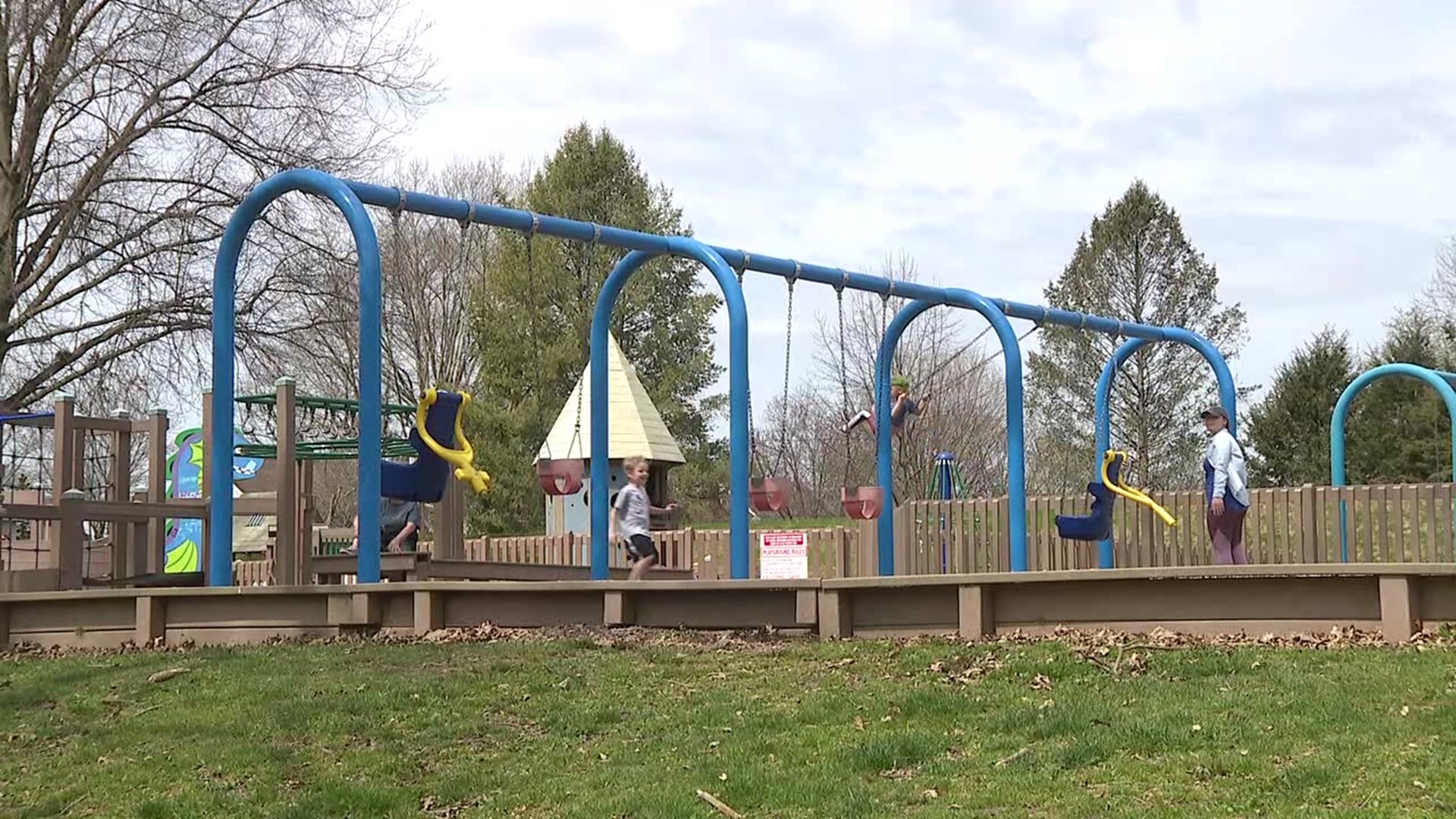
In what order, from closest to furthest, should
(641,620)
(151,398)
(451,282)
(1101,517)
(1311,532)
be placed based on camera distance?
1. (641,620)
2. (1101,517)
3. (1311,532)
4. (151,398)
5. (451,282)

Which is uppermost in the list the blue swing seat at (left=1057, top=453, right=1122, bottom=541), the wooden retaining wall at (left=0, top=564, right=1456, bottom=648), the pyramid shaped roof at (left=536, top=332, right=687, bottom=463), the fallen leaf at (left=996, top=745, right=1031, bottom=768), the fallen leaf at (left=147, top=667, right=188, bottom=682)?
the pyramid shaped roof at (left=536, top=332, right=687, bottom=463)

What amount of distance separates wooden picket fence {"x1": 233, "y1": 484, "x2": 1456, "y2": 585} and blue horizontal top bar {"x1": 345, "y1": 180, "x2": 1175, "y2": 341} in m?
2.16

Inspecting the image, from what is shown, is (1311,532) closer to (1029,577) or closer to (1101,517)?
(1101,517)

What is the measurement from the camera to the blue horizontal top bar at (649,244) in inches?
517

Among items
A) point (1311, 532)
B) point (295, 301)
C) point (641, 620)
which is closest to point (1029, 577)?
point (641, 620)

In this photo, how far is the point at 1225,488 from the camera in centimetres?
1406

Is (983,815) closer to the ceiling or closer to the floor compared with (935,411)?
closer to the floor

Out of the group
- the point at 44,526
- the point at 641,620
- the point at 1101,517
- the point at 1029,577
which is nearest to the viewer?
the point at 1029,577

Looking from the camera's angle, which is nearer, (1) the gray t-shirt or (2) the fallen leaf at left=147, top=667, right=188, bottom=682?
(2) the fallen leaf at left=147, top=667, right=188, bottom=682

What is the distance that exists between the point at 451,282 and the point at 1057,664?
38.2 meters

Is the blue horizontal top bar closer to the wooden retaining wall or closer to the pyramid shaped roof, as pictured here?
the wooden retaining wall

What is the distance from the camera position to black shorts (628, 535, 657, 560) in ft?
44.0

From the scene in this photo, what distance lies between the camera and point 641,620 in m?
11.3

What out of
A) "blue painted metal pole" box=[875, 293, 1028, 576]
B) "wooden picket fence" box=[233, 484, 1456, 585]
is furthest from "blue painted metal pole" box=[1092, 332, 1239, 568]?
"blue painted metal pole" box=[875, 293, 1028, 576]
